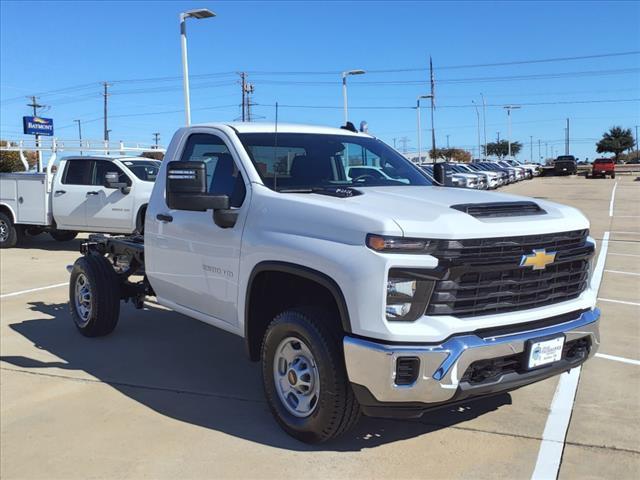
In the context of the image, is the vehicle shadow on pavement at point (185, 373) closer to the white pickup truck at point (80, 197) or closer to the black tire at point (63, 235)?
the white pickup truck at point (80, 197)

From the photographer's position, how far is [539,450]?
3676 mm

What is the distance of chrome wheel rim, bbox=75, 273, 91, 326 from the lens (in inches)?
249

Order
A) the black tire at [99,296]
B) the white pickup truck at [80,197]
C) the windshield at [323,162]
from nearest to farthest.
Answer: the windshield at [323,162]
the black tire at [99,296]
the white pickup truck at [80,197]

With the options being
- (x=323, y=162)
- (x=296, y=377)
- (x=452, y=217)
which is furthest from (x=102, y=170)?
(x=452, y=217)

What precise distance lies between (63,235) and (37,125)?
4062 cm

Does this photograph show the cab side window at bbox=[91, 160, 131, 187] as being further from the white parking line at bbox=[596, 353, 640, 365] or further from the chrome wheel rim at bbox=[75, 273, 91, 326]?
the white parking line at bbox=[596, 353, 640, 365]

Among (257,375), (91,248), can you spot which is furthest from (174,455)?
(91,248)

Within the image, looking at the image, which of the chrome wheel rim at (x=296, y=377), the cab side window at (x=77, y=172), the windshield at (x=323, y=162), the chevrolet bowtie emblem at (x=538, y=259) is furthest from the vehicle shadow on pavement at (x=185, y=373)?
the cab side window at (x=77, y=172)

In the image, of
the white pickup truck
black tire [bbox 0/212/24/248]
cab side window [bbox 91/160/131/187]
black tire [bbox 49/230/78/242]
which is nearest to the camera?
the white pickup truck

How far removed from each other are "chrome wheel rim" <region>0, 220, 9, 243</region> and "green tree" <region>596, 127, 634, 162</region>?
10271 cm

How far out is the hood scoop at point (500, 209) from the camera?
3459 millimetres

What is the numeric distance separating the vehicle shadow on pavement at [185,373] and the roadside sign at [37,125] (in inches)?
1865

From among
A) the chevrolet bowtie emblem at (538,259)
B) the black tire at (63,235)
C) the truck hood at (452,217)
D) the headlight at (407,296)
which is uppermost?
the truck hood at (452,217)

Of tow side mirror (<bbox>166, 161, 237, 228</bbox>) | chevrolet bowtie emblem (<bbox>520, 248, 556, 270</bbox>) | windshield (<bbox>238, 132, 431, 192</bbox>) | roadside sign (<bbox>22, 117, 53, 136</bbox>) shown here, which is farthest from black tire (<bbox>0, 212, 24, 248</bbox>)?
roadside sign (<bbox>22, 117, 53, 136</bbox>)
